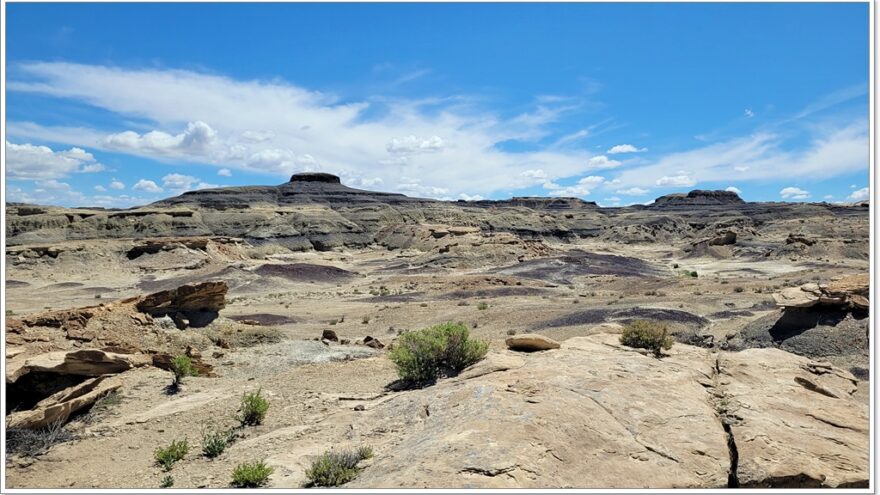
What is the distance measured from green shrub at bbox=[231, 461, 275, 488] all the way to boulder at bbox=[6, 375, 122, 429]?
170 inches

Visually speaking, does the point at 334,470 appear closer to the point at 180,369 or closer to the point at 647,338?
the point at 180,369

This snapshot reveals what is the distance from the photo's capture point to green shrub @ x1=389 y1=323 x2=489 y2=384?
10023 millimetres

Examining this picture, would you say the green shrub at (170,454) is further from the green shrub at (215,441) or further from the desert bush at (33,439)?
the desert bush at (33,439)

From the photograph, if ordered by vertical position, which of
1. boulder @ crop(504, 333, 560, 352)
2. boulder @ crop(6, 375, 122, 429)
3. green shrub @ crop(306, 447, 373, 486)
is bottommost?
boulder @ crop(6, 375, 122, 429)

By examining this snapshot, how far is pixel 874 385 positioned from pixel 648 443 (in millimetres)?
2269

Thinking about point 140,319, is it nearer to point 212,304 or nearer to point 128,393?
point 212,304

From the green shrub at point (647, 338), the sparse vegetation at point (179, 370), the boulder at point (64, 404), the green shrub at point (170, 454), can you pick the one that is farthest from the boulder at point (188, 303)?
the green shrub at point (647, 338)

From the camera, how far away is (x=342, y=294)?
35688mm

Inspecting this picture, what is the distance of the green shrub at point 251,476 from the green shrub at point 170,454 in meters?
1.64

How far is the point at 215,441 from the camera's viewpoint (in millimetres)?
7992

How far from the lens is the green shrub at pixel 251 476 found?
643cm

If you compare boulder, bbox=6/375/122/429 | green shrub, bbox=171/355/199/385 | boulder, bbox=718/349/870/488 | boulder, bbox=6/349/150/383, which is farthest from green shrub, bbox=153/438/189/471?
boulder, bbox=718/349/870/488

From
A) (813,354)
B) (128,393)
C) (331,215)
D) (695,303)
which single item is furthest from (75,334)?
(331,215)

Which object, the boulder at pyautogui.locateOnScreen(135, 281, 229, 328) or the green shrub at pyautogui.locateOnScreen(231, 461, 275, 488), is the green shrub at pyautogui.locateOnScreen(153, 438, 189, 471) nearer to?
the green shrub at pyautogui.locateOnScreen(231, 461, 275, 488)
